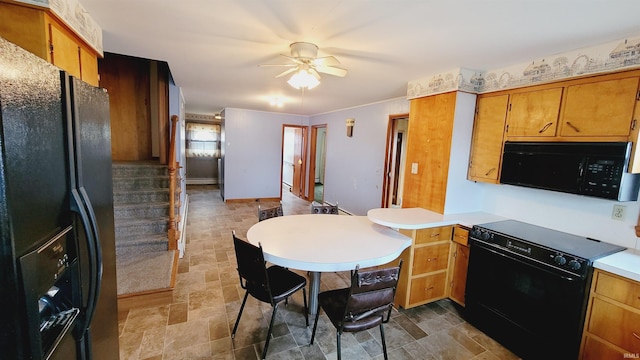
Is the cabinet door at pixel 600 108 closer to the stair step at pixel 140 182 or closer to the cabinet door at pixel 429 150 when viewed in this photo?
the cabinet door at pixel 429 150

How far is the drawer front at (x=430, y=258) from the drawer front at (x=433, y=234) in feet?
0.21

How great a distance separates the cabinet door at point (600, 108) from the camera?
1.97 m

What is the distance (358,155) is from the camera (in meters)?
5.41

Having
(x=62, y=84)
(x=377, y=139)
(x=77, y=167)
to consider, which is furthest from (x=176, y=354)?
(x=377, y=139)

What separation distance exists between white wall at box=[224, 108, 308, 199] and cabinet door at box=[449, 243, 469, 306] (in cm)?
514

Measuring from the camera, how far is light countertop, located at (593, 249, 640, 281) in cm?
167

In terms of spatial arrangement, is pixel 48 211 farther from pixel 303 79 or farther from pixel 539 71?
pixel 539 71

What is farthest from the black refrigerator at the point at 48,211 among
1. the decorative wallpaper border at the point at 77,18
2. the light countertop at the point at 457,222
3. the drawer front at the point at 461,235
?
the drawer front at the point at 461,235

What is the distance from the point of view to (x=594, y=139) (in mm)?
2115

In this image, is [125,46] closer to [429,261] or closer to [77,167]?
[77,167]

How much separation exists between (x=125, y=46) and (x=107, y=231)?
2.08 m

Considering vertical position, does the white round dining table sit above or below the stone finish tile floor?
above

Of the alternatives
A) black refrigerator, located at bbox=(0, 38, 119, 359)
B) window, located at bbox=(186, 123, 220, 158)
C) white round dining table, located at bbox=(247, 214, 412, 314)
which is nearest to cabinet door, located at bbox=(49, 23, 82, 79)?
black refrigerator, located at bbox=(0, 38, 119, 359)

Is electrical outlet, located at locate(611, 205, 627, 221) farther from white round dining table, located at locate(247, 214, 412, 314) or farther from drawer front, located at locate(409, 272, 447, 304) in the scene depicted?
white round dining table, located at locate(247, 214, 412, 314)
